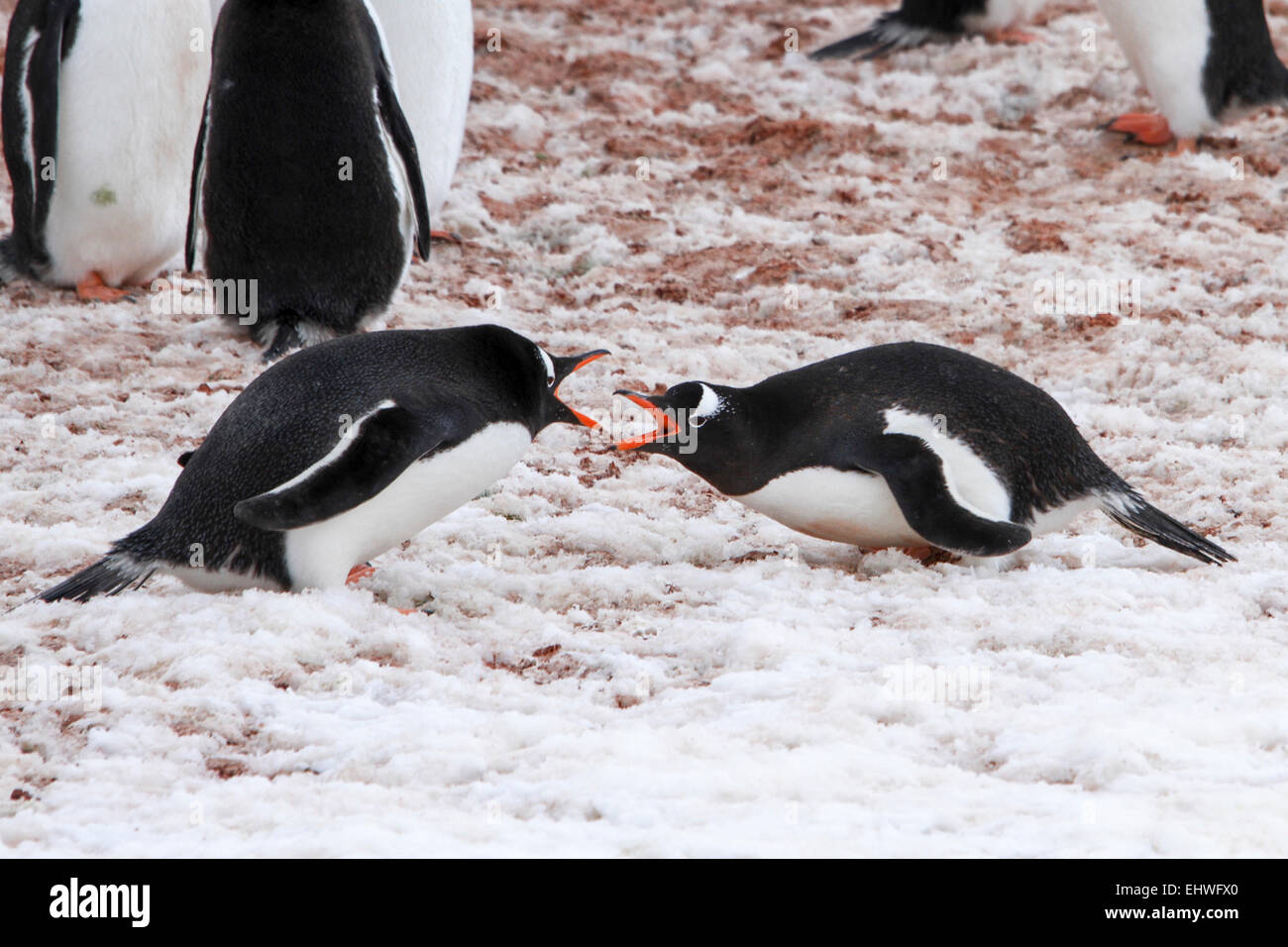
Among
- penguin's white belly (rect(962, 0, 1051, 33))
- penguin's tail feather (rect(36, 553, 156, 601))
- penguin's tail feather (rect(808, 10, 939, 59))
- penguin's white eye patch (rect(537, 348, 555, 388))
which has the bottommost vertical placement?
penguin's tail feather (rect(36, 553, 156, 601))

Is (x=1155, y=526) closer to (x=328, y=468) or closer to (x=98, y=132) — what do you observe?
(x=328, y=468)

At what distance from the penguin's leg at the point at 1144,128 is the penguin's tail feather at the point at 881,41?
4.44ft

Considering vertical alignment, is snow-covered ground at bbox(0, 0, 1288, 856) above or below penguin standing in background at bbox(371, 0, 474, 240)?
below

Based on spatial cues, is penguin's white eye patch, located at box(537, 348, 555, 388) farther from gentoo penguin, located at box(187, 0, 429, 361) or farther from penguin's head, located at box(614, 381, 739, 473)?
gentoo penguin, located at box(187, 0, 429, 361)

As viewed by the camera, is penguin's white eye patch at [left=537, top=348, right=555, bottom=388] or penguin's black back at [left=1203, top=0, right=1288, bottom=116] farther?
penguin's black back at [left=1203, top=0, right=1288, bottom=116]

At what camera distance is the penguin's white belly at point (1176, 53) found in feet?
19.9

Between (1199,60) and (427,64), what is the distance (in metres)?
3.01

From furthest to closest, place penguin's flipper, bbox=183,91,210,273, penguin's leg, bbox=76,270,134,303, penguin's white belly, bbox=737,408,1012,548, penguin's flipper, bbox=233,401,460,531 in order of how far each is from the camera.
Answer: penguin's leg, bbox=76,270,134,303, penguin's flipper, bbox=183,91,210,273, penguin's white belly, bbox=737,408,1012,548, penguin's flipper, bbox=233,401,460,531

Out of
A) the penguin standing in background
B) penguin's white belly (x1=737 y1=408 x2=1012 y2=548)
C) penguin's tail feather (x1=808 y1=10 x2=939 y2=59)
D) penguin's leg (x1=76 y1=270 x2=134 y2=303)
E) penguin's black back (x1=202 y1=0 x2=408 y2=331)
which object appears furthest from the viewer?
penguin's tail feather (x1=808 y1=10 x2=939 y2=59)

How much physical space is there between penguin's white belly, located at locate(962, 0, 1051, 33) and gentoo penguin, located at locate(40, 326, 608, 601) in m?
5.12

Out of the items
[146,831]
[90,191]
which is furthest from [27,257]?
[146,831]

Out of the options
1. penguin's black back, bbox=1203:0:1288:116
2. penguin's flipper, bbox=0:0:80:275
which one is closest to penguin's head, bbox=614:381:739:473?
penguin's flipper, bbox=0:0:80:275

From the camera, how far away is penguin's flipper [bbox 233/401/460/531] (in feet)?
8.33

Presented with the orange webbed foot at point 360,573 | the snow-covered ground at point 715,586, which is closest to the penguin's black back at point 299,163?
the snow-covered ground at point 715,586
